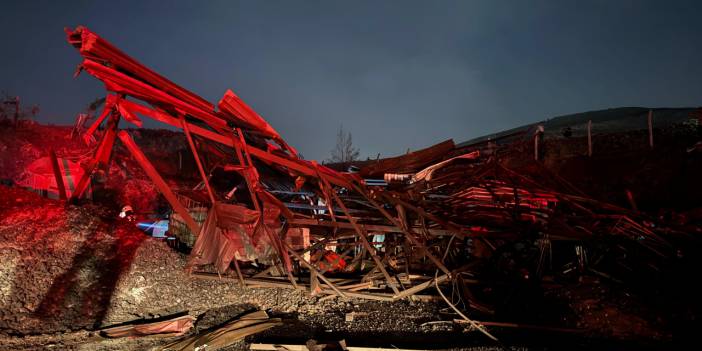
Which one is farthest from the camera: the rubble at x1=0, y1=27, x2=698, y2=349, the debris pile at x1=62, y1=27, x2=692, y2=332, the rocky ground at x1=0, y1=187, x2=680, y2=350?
the debris pile at x1=62, y1=27, x2=692, y2=332

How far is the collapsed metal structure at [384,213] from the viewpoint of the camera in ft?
14.6

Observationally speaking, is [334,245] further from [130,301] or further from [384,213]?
[130,301]

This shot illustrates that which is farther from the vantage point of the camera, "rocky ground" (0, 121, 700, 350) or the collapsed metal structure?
the collapsed metal structure

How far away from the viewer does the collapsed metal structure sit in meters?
4.46

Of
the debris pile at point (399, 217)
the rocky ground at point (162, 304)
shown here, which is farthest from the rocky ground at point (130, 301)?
the debris pile at point (399, 217)

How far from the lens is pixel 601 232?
5348 millimetres

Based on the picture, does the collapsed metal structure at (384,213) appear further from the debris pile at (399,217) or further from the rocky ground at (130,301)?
the rocky ground at (130,301)

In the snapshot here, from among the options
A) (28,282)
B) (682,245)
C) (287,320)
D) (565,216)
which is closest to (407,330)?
(287,320)

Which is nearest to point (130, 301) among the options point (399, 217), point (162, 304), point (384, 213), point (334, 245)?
point (162, 304)

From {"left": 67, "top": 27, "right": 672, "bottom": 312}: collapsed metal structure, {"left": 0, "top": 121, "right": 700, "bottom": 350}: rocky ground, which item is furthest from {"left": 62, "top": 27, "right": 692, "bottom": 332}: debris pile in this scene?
{"left": 0, "top": 121, "right": 700, "bottom": 350}: rocky ground

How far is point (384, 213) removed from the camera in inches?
215

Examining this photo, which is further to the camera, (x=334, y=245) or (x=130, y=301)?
(x=334, y=245)

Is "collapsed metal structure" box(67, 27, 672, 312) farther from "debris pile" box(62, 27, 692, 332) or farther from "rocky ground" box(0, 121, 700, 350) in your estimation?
"rocky ground" box(0, 121, 700, 350)

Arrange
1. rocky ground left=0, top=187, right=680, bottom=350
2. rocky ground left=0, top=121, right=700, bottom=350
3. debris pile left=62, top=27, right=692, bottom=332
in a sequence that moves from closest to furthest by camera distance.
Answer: rocky ground left=0, top=121, right=700, bottom=350
rocky ground left=0, top=187, right=680, bottom=350
debris pile left=62, top=27, right=692, bottom=332
